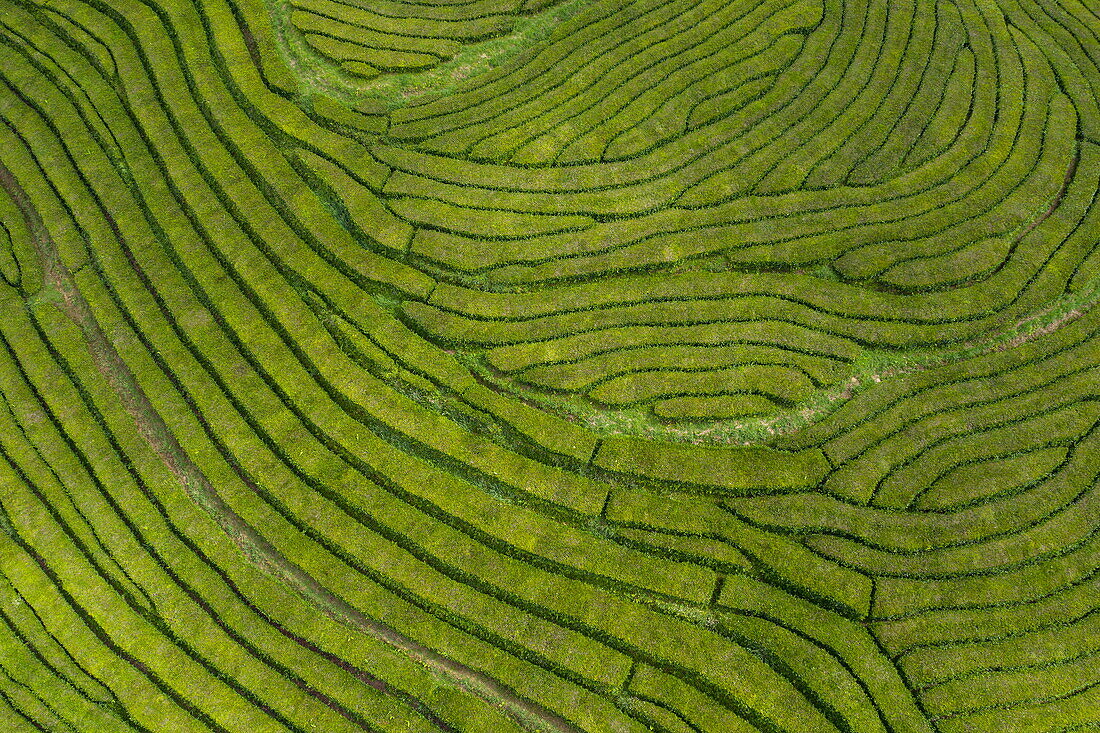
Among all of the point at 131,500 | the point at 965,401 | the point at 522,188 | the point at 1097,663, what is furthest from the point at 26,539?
the point at 1097,663

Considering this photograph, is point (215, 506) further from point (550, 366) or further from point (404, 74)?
point (404, 74)

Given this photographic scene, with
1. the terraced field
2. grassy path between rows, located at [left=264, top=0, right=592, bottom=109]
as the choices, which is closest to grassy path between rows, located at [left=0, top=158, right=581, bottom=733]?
the terraced field

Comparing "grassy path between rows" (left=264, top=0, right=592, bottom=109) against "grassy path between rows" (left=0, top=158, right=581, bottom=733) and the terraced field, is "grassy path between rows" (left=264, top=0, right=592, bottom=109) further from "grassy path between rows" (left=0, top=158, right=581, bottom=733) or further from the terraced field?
"grassy path between rows" (left=0, top=158, right=581, bottom=733)

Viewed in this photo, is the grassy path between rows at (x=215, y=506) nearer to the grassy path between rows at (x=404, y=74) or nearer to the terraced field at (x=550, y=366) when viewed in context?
the terraced field at (x=550, y=366)

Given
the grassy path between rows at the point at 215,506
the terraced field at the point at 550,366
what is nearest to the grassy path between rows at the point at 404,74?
the terraced field at the point at 550,366

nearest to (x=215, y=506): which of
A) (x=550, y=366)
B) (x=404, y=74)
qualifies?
(x=550, y=366)
